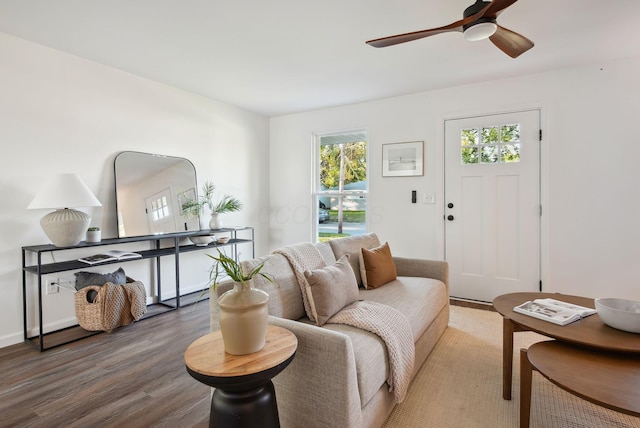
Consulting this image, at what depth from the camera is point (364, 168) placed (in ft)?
15.0

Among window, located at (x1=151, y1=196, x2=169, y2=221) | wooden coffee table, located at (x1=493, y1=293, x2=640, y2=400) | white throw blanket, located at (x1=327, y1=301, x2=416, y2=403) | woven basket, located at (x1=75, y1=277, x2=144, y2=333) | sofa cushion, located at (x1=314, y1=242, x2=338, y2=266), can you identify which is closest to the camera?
wooden coffee table, located at (x1=493, y1=293, x2=640, y2=400)

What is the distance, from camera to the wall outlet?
2949 millimetres

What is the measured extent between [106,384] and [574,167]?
437 centimetres

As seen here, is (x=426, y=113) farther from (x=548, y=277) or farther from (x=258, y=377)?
(x=258, y=377)

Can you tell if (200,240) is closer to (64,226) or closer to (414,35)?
(64,226)

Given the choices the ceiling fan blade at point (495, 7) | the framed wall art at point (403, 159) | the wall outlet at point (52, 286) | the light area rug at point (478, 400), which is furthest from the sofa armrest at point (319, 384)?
the framed wall art at point (403, 159)

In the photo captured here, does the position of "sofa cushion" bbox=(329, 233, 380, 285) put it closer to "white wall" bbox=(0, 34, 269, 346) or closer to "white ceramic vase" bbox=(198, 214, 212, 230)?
"white ceramic vase" bbox=(198, 214, 212, 230)

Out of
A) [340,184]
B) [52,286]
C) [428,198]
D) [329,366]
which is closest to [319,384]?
[329,366]

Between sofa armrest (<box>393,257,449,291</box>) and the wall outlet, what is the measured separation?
3124 millimetres

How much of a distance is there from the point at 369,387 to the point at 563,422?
3.54ft

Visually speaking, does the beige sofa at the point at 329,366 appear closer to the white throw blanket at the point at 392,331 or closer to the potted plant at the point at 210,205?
the white throw blanket at the point at 392,331

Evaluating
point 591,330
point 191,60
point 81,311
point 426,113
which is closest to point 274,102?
point 191,60

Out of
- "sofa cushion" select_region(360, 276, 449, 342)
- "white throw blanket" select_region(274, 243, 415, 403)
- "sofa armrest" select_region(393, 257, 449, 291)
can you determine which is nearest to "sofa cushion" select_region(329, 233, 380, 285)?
"sofa cushion" select_region(360, 276, 449, 342)

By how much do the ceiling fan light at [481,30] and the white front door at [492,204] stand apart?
200cm
